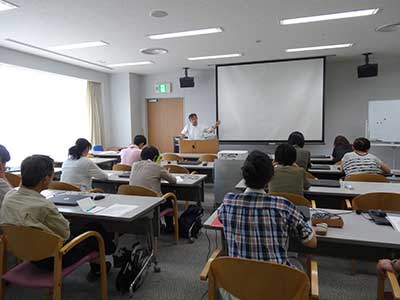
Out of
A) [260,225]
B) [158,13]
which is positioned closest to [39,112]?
[158,13]

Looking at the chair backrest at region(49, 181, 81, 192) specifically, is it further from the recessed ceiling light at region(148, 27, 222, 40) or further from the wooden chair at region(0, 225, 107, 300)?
the recessed ceiling light at region(148, 27, 222, 40)

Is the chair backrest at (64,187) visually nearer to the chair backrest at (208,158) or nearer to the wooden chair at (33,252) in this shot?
the wooden chair at (33,252)

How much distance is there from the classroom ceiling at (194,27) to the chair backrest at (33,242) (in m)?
2.83

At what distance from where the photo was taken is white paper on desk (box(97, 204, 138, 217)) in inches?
88.9

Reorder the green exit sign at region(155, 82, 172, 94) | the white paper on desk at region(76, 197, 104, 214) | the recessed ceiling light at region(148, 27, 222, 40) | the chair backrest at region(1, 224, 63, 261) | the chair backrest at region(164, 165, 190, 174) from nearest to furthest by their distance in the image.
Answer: the chair backrest at region(1, 224, 63, 261)
the white paper on desk at region(76, 197, 104, 214)
the chair backrest at region(164, 165, 190, 174)
the recessed ceiling light at region(148, 27, 222, 40)
the green exit sign at region(155, 82, 172, 94)

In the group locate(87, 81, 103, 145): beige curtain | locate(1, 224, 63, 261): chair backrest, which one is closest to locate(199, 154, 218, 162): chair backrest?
locate(1, 224, 63, 261): chair backrest

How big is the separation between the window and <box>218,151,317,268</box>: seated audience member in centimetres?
584

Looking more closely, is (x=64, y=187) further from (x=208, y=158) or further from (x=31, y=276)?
(x=208, y=158)

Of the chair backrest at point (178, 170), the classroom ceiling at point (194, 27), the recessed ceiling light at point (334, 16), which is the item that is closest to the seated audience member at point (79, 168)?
the chair backrest at point (178, 170)

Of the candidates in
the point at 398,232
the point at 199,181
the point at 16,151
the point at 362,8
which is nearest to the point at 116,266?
the point at 199,181

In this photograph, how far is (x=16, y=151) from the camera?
6012 mm

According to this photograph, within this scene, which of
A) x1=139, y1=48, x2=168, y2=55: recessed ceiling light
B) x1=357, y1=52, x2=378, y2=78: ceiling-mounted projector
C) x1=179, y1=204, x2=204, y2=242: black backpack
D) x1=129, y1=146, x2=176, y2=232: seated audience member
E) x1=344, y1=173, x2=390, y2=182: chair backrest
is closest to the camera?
x1=129, y1=146, x2=176, y2=232: seated audience member

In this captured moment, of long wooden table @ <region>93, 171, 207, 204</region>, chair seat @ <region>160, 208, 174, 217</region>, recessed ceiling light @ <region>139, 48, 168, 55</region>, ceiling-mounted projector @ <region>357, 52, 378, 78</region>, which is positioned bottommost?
chair seat @ <region>160, 208, 174, 217</region>

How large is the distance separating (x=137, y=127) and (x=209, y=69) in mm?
2765
